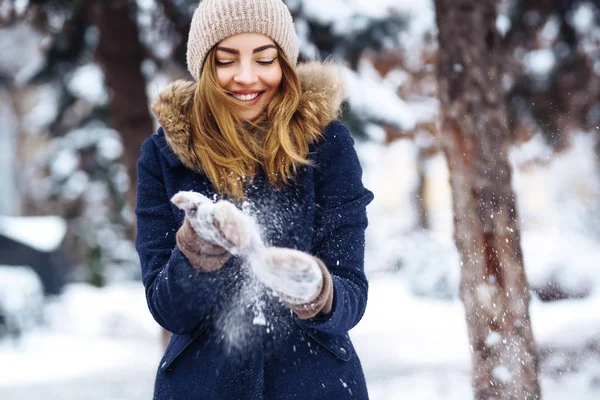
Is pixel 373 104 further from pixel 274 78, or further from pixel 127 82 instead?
pixel 274 78

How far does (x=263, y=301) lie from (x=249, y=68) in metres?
0.65

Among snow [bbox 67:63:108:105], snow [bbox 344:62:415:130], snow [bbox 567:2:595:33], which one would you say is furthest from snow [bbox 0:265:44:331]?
snow [bbox 567:2:595:33]

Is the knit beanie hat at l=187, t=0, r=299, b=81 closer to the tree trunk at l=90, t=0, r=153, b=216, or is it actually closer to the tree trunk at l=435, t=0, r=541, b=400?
the tree trunk at l=435, t=0, r=541, b=400

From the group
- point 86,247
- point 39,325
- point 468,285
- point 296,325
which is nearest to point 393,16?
point 468,285

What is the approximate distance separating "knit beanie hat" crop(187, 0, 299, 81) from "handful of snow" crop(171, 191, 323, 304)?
663 mm

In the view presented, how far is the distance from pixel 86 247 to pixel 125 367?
4621 mm

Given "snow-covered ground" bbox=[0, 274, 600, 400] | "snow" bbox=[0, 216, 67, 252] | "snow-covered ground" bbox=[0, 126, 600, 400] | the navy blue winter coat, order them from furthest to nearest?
"snow" bbox=[0, 216, 67, 252], "snow-covered ground" bbox=[0, 126, 600, 400], "snow-covered ground" bbox=[0, 274, 600, 400], the navy blue winter coat

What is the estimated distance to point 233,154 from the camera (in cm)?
187

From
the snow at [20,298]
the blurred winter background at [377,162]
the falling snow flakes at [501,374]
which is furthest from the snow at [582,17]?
the snow at [20,298]

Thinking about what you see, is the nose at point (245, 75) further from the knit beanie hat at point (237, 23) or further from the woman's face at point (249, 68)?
the knit beanie hat at point (237, 23)

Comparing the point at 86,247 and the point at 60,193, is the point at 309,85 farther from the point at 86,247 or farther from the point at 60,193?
the point at 86,247

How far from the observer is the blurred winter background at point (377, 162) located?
18.1 ft

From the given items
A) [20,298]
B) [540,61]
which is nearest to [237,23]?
[540,61]

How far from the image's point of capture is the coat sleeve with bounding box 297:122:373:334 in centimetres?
164
